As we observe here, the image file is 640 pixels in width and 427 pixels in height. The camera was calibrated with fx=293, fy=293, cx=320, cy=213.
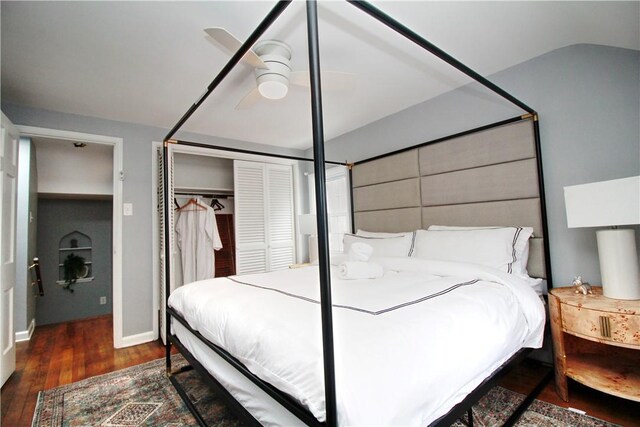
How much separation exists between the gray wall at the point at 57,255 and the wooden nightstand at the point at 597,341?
5.72 m

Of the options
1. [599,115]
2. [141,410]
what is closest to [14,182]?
[141,410]

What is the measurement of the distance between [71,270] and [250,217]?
3.00 meters

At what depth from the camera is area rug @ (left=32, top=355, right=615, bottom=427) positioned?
5.49 ft

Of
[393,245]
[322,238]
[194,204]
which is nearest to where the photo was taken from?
[322,238]

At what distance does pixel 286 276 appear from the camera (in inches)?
90.4

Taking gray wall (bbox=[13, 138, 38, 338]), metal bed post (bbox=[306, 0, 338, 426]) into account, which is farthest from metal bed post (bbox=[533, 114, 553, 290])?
gray wall (bbox=[13, 138, 38, 338])

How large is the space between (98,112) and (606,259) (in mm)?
4300

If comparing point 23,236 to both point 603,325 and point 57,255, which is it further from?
point 603,325

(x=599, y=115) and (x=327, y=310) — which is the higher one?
(x=599, y=115)

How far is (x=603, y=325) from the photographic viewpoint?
5.09 ft

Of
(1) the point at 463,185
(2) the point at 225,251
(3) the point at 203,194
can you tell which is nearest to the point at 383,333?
(1) the point at 463,185

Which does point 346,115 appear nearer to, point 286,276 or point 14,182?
point 286,276

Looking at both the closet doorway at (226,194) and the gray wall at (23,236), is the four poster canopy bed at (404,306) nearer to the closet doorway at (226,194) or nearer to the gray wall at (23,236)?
the closet doorway at (226,194)

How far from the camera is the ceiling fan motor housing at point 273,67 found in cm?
193
